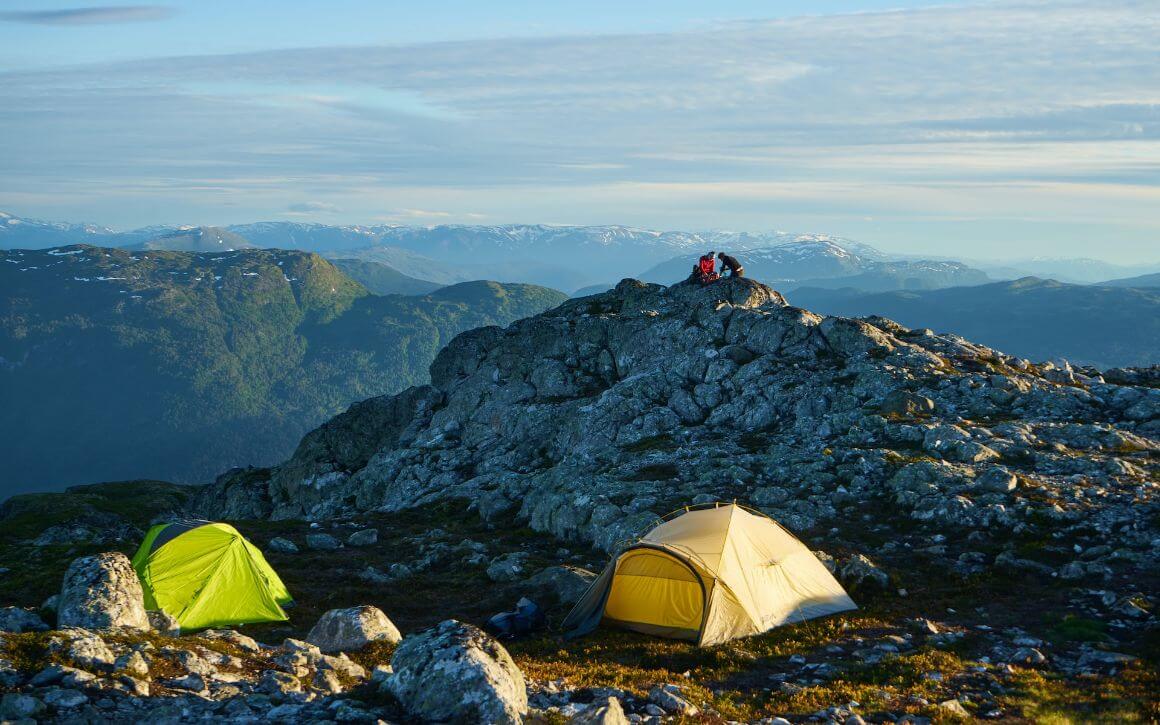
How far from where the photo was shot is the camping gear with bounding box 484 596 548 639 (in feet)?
79.7

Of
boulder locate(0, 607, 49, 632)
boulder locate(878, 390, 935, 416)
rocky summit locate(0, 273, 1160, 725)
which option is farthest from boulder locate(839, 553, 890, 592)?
boulder locate(0, 607, 49, 632)

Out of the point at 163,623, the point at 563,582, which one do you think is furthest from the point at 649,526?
the point at 163,623

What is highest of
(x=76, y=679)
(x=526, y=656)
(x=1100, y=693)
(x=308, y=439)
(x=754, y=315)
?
(x=754, y=315)

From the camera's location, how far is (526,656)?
21.8 meters

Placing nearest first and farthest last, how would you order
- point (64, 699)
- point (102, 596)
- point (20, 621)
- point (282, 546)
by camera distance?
1. point (64, 699)
2. point (102, 596)
3. point (20, 621)
4. point (282, 546)

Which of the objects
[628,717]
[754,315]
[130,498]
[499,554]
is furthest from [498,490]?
[130,498]

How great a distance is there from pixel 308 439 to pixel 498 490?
38.3m

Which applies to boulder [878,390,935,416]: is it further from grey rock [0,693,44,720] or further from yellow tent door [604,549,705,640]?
grey rock [0,693,44,720]

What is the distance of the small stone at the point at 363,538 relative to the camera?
4422 centimetres

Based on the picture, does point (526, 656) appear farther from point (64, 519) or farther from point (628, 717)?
point (64, 519)

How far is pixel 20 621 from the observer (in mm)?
22438

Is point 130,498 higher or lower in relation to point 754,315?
lower

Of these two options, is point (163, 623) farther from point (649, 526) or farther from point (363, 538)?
point (363, 538)

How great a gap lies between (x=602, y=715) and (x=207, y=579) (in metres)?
20.4
